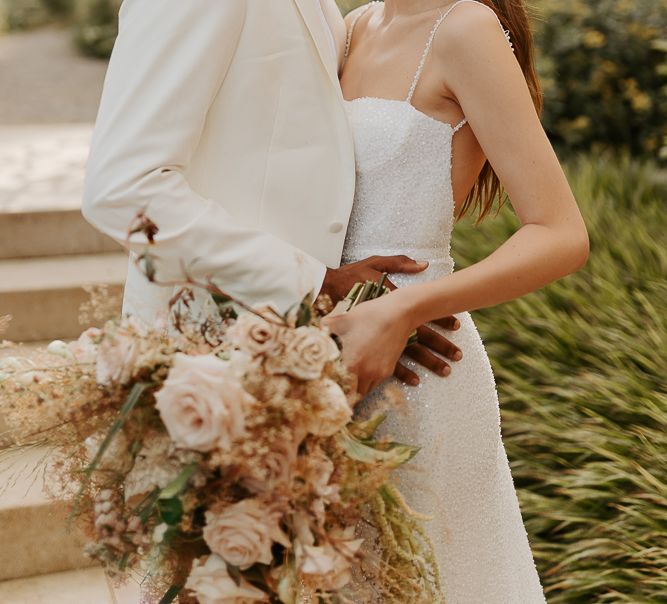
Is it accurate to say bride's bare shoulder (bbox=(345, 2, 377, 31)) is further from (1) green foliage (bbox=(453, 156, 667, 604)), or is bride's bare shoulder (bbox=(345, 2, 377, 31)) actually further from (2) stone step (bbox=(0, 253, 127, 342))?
(2) stone step (bbox=(0, 253, 127, 342))

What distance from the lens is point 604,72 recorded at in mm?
7000

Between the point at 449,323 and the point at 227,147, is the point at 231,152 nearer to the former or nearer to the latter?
the point at 227,147

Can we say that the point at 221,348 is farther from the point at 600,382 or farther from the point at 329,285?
the point at 600,382

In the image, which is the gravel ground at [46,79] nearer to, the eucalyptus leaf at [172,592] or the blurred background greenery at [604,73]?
the blurred background greenery at [604,73]

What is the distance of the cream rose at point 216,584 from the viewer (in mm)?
1391

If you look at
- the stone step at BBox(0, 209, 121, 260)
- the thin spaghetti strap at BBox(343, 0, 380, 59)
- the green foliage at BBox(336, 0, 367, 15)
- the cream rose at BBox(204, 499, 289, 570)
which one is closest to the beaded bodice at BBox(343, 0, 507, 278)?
the thin spaghetti strap at BBox(343, 0, 380, 59)

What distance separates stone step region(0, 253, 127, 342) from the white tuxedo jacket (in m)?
2.56

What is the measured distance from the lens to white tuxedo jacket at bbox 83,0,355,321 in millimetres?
1611

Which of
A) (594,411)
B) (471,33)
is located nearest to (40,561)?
(594,411)

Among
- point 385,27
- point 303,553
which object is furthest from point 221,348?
point 385,27

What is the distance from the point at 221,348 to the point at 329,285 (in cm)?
41

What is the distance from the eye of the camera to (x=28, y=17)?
43.2 feet

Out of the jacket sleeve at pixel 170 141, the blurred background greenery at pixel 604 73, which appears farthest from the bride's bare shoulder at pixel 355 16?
the blurred background greenery at pixel 604 73

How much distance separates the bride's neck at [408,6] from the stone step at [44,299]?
245cm
